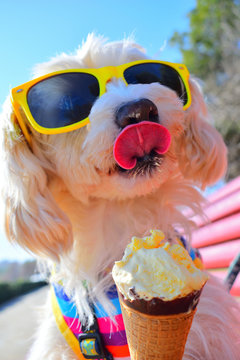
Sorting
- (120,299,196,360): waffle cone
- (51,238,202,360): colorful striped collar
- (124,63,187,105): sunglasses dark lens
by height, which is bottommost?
(51,238,202,360): colorful striped collar

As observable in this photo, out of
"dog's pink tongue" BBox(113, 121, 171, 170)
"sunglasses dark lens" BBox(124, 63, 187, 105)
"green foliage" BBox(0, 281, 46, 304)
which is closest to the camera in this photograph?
"dog's pink tongue" BBox(113, 121, 171, 170)

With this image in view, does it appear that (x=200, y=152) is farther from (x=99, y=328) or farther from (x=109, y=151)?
→ (x=99, y=328)

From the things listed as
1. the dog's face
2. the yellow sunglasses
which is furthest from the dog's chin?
the yellow sunglasses

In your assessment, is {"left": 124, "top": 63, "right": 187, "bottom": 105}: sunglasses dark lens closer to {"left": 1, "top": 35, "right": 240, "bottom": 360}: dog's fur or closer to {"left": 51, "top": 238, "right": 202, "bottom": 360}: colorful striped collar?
{"left": 1, "top": 35, "right": 240, "bottom": 360}: dog's fur

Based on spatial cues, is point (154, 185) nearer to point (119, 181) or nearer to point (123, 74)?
point (119, 181)

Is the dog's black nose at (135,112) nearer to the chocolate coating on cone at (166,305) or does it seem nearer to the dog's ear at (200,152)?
the dog's ear at (200,152)

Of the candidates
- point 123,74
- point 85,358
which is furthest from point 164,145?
point 85,358
